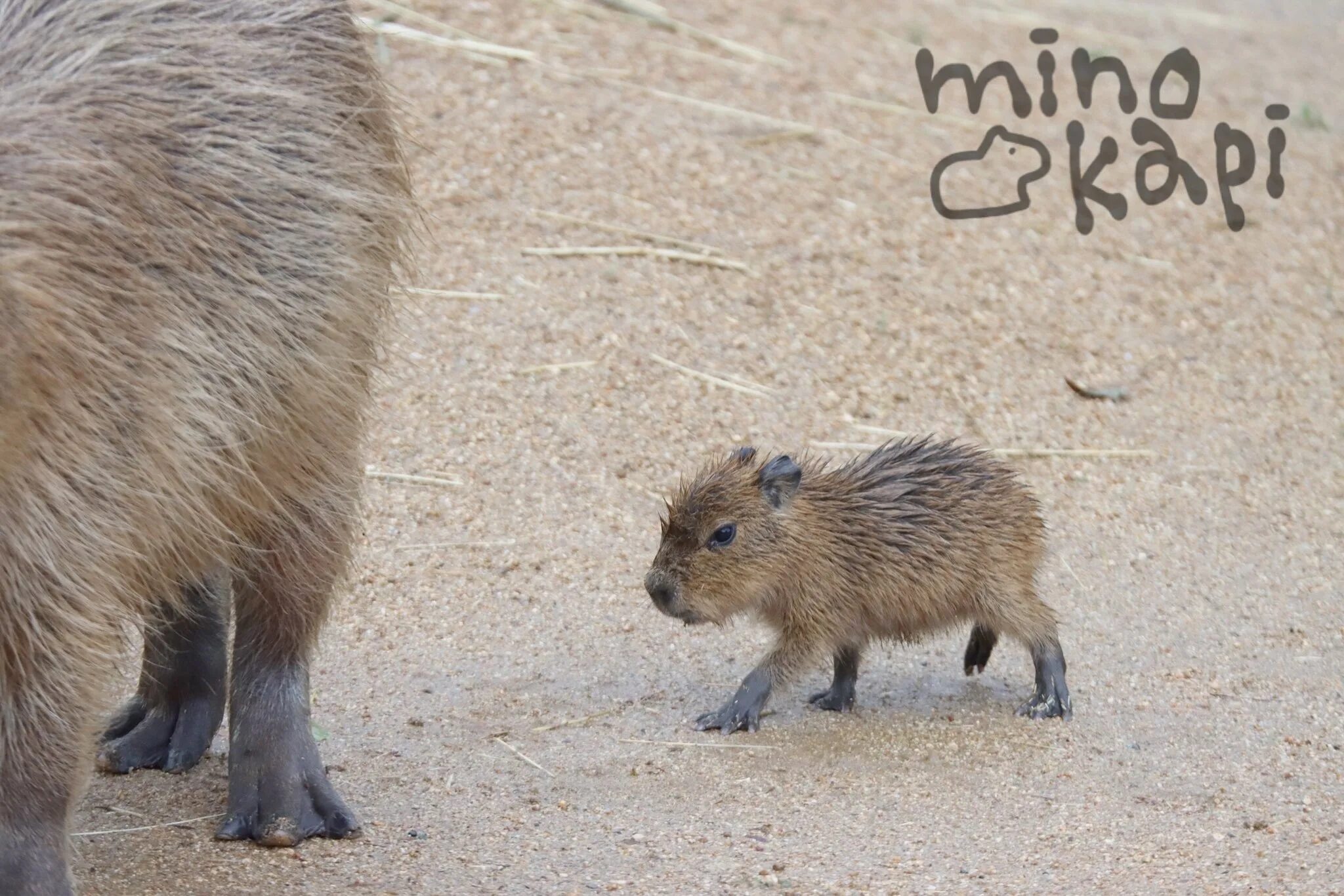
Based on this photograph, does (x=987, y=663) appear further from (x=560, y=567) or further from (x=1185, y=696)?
(x=560, y=567)

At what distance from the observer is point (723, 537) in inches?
167

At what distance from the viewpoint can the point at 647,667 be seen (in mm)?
4512

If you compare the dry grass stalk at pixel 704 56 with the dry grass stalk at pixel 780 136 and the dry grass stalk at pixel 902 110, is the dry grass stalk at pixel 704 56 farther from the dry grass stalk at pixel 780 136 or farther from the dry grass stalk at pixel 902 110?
the dry grass stalk at pixel 780 136

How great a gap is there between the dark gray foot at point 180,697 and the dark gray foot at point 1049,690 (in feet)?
6.31

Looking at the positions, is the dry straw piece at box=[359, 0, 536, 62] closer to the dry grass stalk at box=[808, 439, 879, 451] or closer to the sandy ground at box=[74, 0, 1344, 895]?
the sandy ground at box=[74, 0, 1344, 895]

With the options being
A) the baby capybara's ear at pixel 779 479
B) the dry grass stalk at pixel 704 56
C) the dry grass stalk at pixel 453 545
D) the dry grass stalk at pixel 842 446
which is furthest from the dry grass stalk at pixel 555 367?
the dry grass stalk at pixel 704 56

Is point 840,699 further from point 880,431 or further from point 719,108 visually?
point 719,108

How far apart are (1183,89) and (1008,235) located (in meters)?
3.16

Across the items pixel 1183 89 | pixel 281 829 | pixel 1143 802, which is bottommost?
pixel 281 829

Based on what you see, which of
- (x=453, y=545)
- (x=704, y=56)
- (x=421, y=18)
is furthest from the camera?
(x=704, y=56)

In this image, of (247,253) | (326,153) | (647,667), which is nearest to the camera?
(247,253)

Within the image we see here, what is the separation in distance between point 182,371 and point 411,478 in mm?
2171

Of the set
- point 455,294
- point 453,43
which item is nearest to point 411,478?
point 455,294

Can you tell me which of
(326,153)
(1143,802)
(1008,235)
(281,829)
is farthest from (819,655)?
(1008,235)
